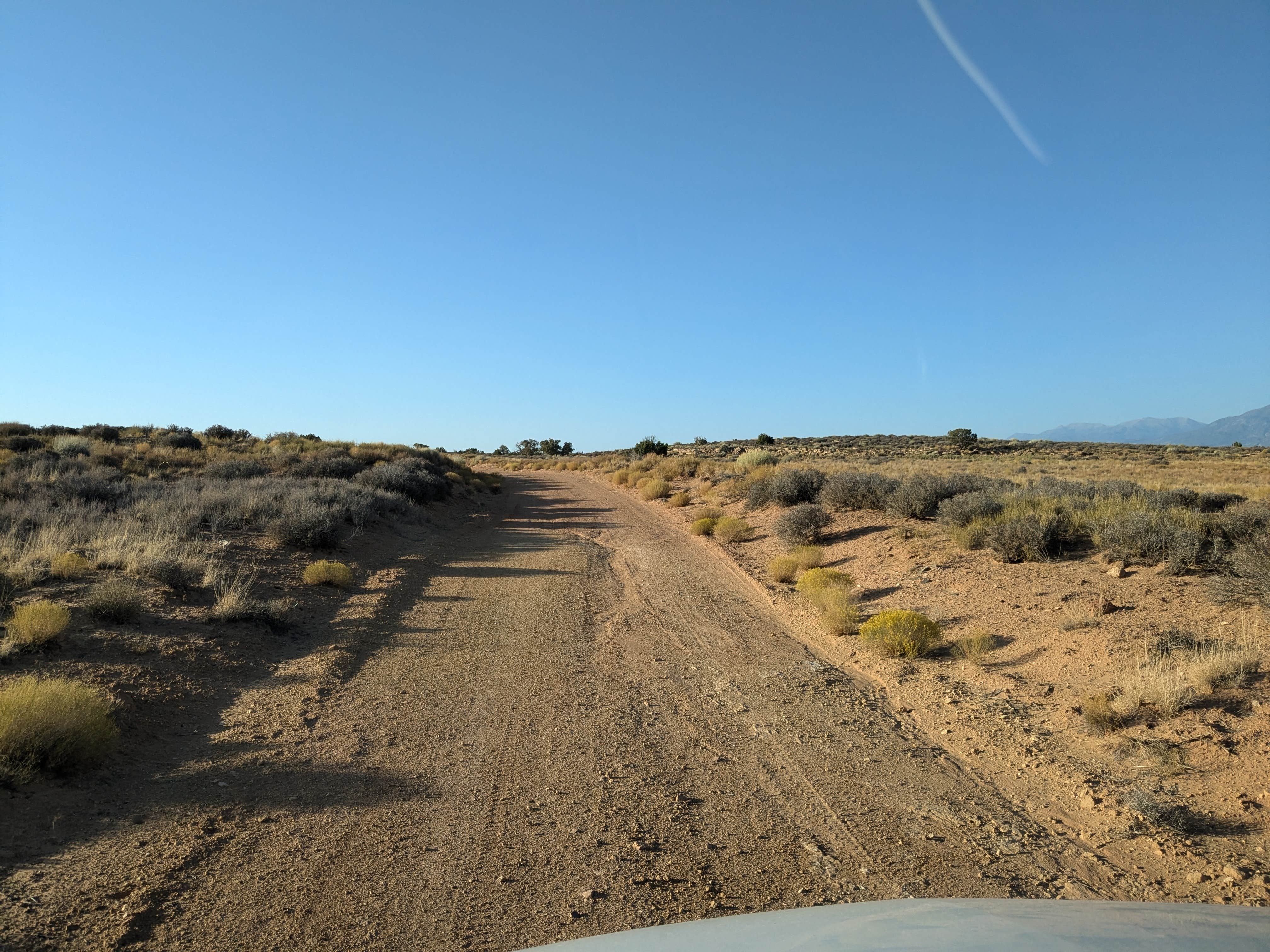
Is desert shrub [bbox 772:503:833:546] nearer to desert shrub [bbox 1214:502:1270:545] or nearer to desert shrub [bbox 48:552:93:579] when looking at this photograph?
desert shrub [bbox 1214:502:1270:545]

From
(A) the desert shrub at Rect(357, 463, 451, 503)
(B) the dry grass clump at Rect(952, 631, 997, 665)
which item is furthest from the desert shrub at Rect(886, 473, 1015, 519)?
(A) the desert shrub at Rect(357, 463, 451, 503)

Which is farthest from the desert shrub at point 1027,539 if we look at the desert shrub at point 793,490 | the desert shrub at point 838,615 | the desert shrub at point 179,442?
the desert shrub at point 179,442

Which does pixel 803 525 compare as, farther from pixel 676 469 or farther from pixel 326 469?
pixel 676 469

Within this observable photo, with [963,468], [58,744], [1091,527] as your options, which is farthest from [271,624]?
[963,468]

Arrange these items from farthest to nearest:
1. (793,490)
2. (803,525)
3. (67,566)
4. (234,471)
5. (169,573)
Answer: (234,471)
(793,490)
(803,525)
(169,573)
(67,566)

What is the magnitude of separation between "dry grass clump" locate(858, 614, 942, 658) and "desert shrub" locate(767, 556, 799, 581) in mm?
4278

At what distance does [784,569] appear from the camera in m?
13.3

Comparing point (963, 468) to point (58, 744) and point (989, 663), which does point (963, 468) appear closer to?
point (989, 663)

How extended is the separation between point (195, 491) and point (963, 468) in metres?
33.2

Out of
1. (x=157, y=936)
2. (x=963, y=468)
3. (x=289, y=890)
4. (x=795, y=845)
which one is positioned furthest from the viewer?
(x=963, y=468)

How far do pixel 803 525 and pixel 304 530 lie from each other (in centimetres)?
1042

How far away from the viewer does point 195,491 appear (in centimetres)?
1669

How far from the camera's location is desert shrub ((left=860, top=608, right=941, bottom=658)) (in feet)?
28.1

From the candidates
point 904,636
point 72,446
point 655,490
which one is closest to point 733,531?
point 904,636
